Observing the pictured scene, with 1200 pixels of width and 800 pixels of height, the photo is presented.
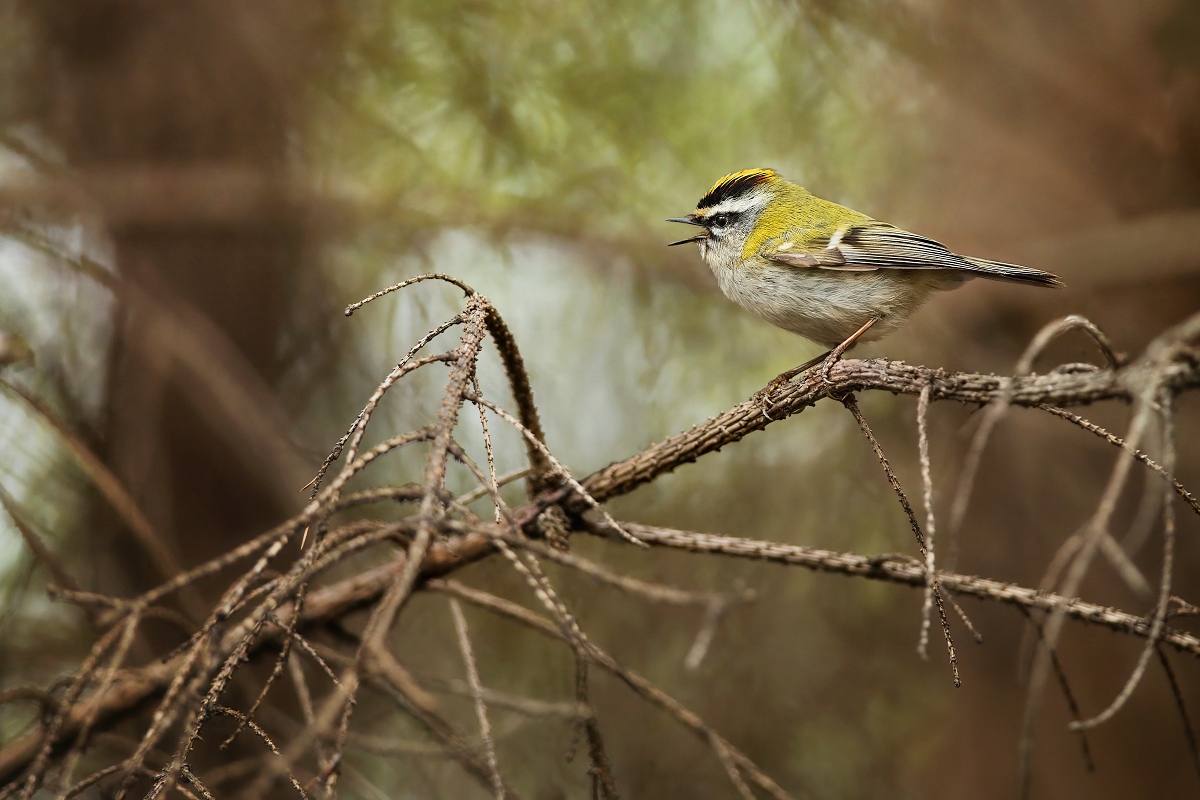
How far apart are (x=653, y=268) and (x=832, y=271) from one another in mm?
1197

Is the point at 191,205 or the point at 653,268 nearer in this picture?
the point at 191,205

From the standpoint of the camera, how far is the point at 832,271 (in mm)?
2523

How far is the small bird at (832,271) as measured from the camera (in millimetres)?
2432

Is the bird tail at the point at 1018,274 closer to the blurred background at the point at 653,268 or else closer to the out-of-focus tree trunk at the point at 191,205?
the blurred background at the point at 653,268

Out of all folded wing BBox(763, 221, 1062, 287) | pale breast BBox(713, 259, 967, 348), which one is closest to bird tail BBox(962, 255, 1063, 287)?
folded wing BBox(763, 221, 1062, 287)

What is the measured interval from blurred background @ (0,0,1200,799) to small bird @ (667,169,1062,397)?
2.85ft

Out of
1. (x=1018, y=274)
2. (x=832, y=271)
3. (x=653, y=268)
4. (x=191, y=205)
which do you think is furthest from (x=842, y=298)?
(x=191, y=205)

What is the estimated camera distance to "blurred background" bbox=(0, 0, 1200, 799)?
3.29 metres

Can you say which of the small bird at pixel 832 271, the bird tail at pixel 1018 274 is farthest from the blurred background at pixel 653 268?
the bird tail at pixel 1018 274

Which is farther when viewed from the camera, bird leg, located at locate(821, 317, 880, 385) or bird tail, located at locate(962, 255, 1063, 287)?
bird leg, located at locate(821, 317, 880, 385)

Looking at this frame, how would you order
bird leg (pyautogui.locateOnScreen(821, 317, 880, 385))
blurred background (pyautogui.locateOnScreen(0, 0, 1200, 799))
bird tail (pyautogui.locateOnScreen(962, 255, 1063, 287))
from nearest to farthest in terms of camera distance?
bird tail (pyautogui.locateOnScreen(962, 255, 1063, 287)) < bird leg (pyautogui.locateOnScreen(821, 317, 880, 385)) < blurred background (pyautogui.locateOnScreen(0, 0, 1200, 799))

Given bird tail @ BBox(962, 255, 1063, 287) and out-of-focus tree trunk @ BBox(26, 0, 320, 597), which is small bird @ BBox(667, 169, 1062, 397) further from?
out-of-focus tree trunk @ BBox(26, 0, 320, 597)

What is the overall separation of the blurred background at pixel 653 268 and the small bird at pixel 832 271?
2.85ft

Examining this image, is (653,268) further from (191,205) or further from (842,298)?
(191,205)
